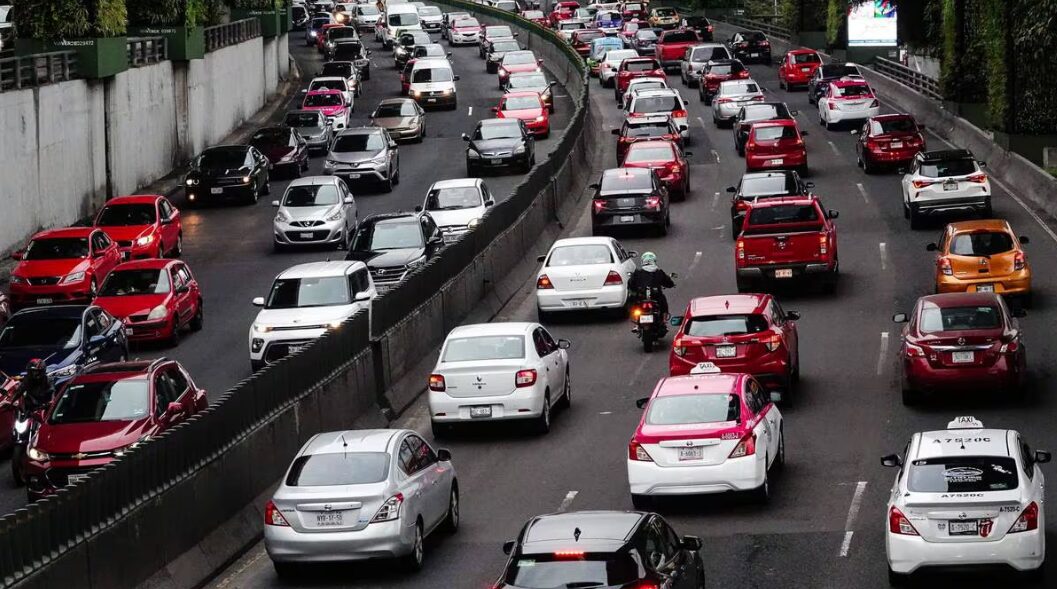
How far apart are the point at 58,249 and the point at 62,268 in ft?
2.71

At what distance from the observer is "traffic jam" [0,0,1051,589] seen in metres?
16.7

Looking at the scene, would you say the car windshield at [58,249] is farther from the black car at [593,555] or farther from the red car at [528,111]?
the red car at [528,111]

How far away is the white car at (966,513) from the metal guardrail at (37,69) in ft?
97.8

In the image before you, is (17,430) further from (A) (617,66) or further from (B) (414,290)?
(A) (617,66)

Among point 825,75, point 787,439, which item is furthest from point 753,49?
point 787,439

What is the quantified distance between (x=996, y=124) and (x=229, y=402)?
34.4 metres

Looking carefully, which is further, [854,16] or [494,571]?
[854,16]

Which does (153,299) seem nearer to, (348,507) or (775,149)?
(348,507)

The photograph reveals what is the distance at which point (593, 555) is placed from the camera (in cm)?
1396

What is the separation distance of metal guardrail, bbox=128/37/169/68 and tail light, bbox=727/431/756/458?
36.5 meters

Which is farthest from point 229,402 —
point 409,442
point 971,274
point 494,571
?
point 971,274

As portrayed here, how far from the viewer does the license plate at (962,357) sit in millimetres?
24531

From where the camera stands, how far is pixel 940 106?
193ft

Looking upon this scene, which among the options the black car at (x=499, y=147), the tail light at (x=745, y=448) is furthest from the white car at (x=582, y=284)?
the black car at (x=499, y=147)
